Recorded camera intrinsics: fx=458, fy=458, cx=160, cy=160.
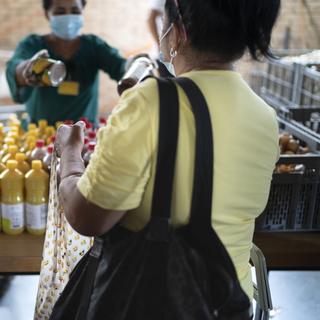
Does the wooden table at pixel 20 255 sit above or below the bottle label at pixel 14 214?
below

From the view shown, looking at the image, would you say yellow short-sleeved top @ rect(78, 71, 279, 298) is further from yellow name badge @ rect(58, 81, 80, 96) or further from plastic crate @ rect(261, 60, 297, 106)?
plastic crate @ rect(261, 60, 297, 106)

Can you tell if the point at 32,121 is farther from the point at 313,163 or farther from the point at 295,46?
the point at 295,46

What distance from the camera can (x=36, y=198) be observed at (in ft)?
5.00

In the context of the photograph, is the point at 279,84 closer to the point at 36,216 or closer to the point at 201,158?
the point at 36,216

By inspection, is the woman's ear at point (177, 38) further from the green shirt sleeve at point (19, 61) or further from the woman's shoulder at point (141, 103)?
the green shirt sleeve at point (19, 61)

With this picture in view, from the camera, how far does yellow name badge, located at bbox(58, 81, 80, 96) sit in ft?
8.22

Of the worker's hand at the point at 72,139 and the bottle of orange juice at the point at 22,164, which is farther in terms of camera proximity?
the bottle of orange juice at the point at 22,164

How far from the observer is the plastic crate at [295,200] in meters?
1.59

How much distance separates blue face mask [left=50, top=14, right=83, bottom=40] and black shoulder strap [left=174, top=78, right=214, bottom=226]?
68.7 inches

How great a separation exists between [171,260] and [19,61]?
5.99ft

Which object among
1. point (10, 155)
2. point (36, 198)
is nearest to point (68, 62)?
point (10, 155)

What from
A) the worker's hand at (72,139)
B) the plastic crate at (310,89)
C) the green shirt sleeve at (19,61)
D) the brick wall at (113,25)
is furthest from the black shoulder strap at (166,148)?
the brick wall at (113,25)

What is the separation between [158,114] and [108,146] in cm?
10

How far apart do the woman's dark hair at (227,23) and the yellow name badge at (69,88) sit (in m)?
1.70
